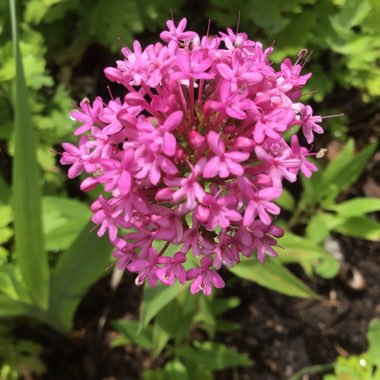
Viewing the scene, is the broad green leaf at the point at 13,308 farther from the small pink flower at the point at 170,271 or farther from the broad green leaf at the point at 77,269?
the small pink flower at the point at 170,271

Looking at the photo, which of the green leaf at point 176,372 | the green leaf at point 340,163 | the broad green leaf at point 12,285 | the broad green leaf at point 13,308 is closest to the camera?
the broad green leaf at point 12,285

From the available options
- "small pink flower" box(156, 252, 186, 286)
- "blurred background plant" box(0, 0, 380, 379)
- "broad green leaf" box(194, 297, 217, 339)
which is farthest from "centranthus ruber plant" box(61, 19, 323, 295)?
"broad green leaf" box(194, 297, 217, 339)

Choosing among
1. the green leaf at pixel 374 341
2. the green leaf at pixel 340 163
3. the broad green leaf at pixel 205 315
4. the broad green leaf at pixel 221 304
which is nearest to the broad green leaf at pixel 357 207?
the green leaf at pixel 340 163

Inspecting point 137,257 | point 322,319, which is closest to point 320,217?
point 322,319

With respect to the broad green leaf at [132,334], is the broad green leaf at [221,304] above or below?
above

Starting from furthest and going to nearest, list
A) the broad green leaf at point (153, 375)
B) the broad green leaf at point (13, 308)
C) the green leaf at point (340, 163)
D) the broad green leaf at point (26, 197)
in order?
the green leaf at point (340, 163)
the broad green leaf at point (153, 375)
the broad green leaf at point (13, 308)
the broad green leaf at point (26, 197)

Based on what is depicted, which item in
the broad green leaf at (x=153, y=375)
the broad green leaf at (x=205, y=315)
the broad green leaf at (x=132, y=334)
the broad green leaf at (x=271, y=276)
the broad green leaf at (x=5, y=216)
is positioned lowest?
the broad green leaf at (x=153, y=375)

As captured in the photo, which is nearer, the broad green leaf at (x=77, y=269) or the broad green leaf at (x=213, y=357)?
the broad green leaf at (x=77, y=269)

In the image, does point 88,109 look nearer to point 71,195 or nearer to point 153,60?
point 153,60
